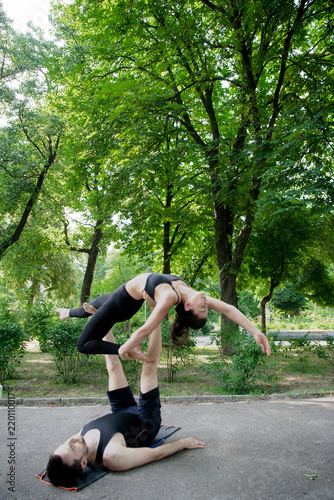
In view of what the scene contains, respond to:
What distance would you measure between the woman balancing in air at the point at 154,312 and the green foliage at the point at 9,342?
13.4 ft

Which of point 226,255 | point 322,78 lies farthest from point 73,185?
Answer: point 322,78

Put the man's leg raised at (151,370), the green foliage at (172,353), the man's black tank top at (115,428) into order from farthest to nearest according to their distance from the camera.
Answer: the green foliage at (172,353) → the man's leg raised at (151,370) → the man's black tank top at (115,428)

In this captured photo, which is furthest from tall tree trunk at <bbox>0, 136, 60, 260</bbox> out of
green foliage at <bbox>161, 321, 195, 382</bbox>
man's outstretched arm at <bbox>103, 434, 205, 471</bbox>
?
man's outstretched arm at <bbox>103, 434, 205, 471</bbox>

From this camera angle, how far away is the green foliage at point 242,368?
6820 mm

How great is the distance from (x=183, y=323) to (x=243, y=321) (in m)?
0.72

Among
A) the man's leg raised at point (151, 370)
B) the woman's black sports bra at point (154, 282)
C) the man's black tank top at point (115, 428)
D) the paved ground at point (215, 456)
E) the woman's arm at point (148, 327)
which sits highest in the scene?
the woman's black sports bra at point (154, 282)

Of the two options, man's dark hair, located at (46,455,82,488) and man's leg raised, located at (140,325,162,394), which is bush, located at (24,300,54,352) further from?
man's dark hair, located at (46,455,82,488)

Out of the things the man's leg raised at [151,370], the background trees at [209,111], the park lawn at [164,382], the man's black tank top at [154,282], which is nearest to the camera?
the man's black tank top at [154,282]

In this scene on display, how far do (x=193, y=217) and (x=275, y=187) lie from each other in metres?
4.66

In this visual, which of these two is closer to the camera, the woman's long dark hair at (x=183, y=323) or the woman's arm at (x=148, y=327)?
the woman's arm at (x=148, y=327)

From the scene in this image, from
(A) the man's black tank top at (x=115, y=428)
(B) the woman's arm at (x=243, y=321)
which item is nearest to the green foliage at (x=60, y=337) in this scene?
(A) the man's black tank top at (x=115, y=428)

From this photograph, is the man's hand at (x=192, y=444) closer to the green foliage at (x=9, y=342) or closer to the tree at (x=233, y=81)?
the green foliage at (x=9, y=342)

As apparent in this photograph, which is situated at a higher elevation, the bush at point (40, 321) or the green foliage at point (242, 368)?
the bush at point (40, 321)

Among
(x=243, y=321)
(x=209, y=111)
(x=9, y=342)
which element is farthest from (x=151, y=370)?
(x=209, y=111)
